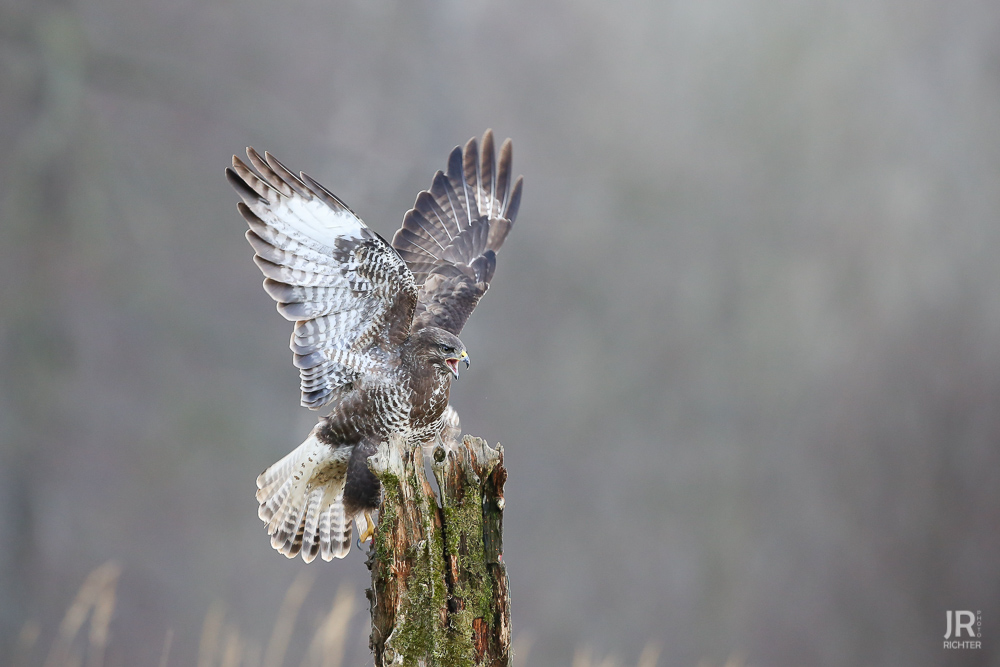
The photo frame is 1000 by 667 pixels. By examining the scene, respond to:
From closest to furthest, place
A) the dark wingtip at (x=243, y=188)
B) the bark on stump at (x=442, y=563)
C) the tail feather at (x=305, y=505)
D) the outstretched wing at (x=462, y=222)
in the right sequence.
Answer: the bark on stump at (x=442, y=563) → the dark wingtip at (x=243, y=188) → the tail feather at (x=305, y=505) → the outstretched wing at (x=462, y=222)

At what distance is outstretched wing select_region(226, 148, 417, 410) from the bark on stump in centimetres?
58

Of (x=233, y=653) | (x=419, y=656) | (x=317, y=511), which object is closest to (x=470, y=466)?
(x=419, y=656)

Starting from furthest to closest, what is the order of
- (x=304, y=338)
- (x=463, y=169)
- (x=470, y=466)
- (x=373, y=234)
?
(x=463, y=169) → (x=304, y=338) → (x=373, y=234) → (x=470, y=466)

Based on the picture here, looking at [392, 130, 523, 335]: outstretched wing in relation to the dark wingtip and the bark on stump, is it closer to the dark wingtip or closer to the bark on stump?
the dark wingtip

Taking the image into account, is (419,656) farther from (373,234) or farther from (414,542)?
(373,234)

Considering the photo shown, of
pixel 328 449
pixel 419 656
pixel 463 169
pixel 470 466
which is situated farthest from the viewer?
pixel 463 169

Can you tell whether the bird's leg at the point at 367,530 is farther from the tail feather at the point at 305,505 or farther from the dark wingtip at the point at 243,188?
the dark wingtip at the point at 243,188

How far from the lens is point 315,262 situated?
156 cm

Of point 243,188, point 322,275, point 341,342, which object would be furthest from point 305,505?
point 243,188

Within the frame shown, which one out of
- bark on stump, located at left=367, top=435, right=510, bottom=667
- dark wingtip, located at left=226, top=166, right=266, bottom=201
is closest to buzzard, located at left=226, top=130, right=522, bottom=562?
dark wingtip, located at left=226, top=166, right=266, bottom=201

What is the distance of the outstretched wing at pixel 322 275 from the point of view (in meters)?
1.49

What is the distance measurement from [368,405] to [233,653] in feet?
2.37

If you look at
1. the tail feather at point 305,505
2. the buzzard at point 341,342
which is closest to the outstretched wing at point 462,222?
the buzzard at point 341,342

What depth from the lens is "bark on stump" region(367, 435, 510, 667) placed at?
3.37ft
